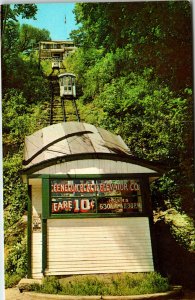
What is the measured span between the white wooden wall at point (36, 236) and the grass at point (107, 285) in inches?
8.4

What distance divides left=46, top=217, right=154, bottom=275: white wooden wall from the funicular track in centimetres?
131

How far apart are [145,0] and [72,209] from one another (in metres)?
2.81

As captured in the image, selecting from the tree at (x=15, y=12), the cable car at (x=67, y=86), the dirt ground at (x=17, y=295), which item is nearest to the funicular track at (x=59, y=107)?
the cable car at (x=67, y=86)

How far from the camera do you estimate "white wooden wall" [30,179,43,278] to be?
18.3 feet

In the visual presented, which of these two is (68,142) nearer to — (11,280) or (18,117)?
(18,117)

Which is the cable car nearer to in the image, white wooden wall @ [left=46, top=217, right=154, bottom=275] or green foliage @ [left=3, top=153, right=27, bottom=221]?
green foliage @ [left=3, top=153, right=27, bottom=221]

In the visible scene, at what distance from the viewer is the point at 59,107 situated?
19.5ft

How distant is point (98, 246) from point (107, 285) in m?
0.46

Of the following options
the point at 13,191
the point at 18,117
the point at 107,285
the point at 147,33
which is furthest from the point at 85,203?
the point at 147,33

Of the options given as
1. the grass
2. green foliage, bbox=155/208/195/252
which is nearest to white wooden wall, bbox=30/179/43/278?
the grass

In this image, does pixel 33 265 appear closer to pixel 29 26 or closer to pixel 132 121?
pixel 132 121

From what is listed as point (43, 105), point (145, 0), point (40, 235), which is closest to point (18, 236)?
point (40, 235)

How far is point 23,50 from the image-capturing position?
607cm

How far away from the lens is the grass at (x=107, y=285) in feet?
17.7
